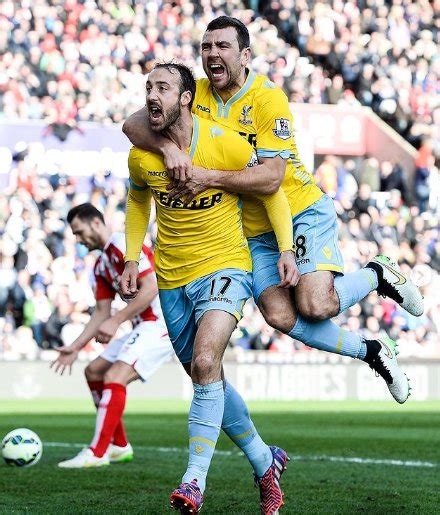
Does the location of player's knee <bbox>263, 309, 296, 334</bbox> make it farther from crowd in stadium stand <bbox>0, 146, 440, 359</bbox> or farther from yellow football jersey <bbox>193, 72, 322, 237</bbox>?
crowd in stadium stand <bbox>0, 146, 440, 359</bbox>

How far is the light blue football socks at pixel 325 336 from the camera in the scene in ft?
23.8

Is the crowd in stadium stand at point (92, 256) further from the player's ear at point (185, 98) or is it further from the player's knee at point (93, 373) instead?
the player's ear at point (185, 98)

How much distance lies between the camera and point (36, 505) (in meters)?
7.10

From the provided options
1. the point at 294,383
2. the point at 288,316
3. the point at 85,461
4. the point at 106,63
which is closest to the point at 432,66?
the point at 106,63

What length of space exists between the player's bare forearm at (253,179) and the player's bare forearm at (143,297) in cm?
327

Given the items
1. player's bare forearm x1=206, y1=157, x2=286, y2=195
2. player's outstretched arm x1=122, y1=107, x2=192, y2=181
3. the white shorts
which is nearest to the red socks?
the white shorts

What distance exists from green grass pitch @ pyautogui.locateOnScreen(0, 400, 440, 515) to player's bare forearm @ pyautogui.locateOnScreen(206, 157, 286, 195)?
183cm

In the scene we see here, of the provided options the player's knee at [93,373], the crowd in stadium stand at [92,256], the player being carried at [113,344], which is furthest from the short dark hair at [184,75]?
the crowd in stadium stand at [92,256]

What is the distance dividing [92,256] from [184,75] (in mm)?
13153

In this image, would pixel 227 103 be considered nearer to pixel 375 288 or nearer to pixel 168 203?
pixel 168 203

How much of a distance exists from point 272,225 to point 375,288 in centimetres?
129

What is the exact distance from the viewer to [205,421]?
6246 millimetres

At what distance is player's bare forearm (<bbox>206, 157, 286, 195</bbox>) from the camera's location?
6492mm

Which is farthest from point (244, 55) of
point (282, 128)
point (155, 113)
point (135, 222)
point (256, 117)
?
point (135, 222)
